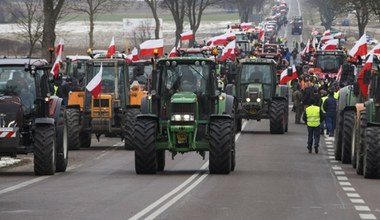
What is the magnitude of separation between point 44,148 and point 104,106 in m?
10.3

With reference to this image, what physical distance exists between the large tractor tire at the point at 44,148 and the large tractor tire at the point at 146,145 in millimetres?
1774

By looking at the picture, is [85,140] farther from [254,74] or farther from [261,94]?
[254,74]

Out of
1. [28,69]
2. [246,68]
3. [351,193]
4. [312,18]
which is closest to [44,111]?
[28,69]

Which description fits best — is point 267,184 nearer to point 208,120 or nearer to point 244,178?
point 244,178

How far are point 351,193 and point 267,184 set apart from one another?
2.21 meters

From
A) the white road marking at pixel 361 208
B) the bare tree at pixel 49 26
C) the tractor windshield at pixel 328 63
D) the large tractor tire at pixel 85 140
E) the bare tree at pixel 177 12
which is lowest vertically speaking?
the large tractor tire at pixel 85 140

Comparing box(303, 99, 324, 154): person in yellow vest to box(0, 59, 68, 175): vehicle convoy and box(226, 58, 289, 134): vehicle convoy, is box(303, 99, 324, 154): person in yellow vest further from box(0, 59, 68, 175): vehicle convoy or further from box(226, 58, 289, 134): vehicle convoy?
box(0, 59, 68, 175): vehicle convoy

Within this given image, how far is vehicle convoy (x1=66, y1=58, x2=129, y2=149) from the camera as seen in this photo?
3631cm

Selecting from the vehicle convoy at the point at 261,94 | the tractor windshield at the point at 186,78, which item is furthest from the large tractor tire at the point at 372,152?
the vehicle convoy at the point at 261,94

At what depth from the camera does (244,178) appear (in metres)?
26.0

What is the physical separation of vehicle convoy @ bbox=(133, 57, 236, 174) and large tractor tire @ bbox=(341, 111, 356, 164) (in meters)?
3.77

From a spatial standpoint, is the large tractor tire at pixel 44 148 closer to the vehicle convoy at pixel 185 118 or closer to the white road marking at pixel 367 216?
the vehicle convoy at pixel 185 118

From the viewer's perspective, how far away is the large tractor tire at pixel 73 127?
35.3 meters

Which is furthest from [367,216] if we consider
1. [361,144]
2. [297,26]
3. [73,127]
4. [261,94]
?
[297,26]
